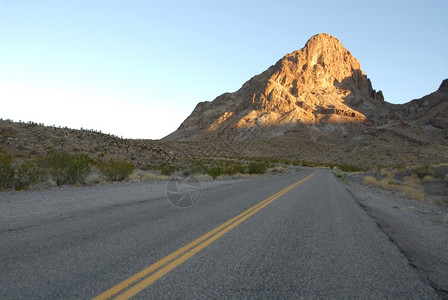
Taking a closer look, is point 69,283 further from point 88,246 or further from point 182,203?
point 182,203

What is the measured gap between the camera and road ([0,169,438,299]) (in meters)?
3.14

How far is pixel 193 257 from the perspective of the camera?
4078 millimetres

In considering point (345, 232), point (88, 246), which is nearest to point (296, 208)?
point (345, 232)

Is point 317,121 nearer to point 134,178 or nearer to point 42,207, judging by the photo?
point 134,178

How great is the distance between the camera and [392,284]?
→ 3643mm

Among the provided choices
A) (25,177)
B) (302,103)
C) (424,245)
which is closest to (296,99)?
(302,103)

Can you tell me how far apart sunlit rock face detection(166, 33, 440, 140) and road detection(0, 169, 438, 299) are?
97434 millimetres

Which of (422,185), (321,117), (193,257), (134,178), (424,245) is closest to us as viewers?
(193,257)

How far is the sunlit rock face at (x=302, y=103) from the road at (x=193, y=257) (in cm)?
9743

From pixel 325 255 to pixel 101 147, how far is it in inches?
1133

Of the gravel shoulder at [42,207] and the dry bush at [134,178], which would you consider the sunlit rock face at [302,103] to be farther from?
the gravel shoulder at [42,207]

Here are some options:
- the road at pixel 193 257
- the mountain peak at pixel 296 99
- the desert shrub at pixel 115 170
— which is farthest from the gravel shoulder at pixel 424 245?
the mountain peak at pixel 296 99

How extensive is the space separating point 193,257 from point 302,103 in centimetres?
12186

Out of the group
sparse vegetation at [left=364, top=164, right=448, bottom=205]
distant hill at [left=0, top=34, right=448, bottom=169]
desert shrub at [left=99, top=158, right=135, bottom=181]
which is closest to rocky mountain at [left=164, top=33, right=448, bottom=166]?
distant hill at [left=0, top=34, right=448, bottom=169]
